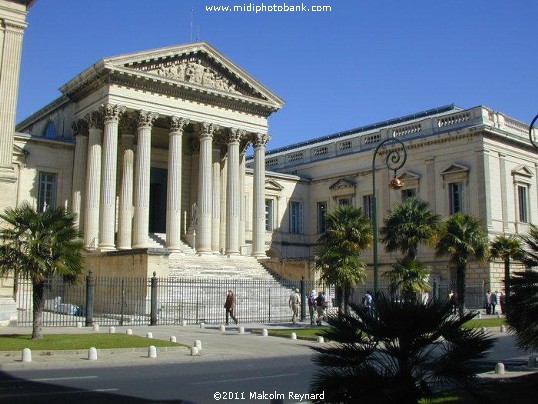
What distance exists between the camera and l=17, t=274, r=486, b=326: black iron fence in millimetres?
26766

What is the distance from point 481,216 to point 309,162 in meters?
16.3

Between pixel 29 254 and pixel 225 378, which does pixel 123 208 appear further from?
pixel 225 378

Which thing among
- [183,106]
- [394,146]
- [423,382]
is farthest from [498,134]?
[423,382]

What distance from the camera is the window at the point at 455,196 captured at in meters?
41.0

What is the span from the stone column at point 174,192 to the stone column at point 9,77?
11.0m

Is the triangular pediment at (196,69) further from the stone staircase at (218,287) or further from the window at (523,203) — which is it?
the window at (523,203)

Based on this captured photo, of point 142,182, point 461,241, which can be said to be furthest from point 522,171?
point 142,182

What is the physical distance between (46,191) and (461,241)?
23331 mm

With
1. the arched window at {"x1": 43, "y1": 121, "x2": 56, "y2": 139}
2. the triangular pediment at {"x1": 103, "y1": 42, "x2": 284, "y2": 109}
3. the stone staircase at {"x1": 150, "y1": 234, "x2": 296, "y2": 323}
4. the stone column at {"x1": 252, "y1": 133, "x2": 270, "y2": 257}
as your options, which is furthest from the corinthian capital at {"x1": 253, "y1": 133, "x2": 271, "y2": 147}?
the arched window at {"x1": 43, "y1": 121, "x2": 56, "y2": 139}

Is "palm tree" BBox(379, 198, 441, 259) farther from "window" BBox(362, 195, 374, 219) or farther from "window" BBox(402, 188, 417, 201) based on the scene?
"window" BBox(362, 195, 374, 219)

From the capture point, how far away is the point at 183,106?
121 feet

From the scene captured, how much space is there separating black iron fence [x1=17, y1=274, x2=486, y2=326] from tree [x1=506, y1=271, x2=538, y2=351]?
15167 millimetres

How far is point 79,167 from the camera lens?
3659 cm

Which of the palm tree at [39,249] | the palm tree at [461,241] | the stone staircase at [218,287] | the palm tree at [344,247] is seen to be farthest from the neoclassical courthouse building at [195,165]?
the palm tree at [39,249]
